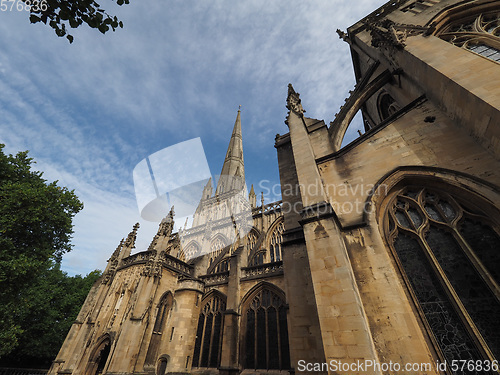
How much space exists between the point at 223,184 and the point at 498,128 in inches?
1079

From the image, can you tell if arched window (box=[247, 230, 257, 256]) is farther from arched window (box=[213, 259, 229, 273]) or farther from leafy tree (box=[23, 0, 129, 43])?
leafy tree (box=[23, 0, 129, 43])

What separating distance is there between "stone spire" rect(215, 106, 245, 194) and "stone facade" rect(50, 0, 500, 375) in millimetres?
19263

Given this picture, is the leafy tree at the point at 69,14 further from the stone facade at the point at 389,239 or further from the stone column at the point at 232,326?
the stone column at the point at 232,326

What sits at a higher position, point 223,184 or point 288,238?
point 223,184

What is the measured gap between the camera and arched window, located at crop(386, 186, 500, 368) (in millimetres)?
3336

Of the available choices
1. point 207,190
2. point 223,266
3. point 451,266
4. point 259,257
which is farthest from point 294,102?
point 207,190

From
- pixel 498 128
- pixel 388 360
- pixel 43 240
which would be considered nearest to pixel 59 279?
pixel 43 240

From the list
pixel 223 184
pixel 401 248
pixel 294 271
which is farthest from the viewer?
pixel 223 184

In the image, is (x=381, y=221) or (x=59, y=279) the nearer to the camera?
(x=381, y=221)

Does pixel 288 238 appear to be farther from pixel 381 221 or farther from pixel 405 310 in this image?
pixel 405 310

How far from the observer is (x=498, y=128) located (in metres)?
3.79

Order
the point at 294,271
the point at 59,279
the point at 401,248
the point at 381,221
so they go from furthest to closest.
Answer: the point at 59,279
the point at 294,271
the point at 381,221
the point at 401,248

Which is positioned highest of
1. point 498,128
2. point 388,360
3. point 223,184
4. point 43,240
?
point 223,184

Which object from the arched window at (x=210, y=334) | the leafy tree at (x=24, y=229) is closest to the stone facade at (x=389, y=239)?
the arched window at (x=210, y=334)
